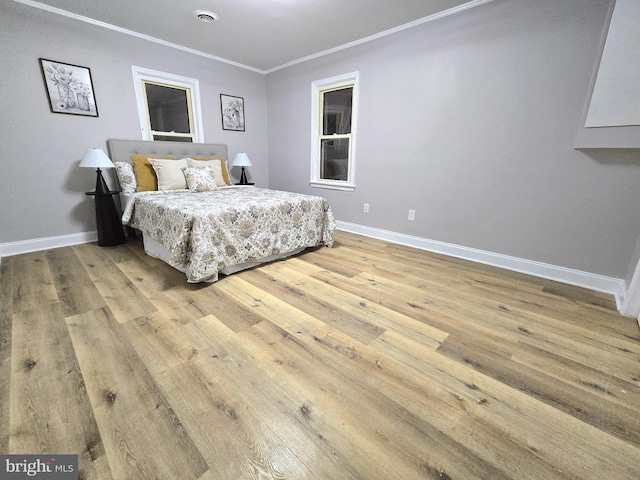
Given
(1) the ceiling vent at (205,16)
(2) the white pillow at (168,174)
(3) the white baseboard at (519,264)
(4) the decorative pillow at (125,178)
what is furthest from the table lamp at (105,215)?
(3) the white baseboard at (519,264)

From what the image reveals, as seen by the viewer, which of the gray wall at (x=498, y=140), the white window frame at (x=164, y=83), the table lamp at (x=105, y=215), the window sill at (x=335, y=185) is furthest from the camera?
the window sill at (x=335, y=185)

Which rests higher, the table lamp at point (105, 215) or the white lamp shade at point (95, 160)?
the white lamp shade at point (95, 160)

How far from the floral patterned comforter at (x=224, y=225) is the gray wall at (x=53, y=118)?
0.80 meters

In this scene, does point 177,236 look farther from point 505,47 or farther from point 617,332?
point 505,47

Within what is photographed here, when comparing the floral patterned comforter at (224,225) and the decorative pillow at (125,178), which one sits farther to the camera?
the decorative pillow at (125,178)

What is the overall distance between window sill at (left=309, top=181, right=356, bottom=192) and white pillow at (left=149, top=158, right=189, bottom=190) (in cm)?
180

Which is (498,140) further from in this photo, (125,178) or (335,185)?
(125,178)

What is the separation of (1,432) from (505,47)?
380 centimetres

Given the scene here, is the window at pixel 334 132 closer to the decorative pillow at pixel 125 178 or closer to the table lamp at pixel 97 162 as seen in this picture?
the decorative pillow at pixel 125 178

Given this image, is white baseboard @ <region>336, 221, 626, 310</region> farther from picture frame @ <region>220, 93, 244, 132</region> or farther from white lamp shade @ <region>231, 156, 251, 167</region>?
picture frame @ <region>220, 93, 244, 132</region>

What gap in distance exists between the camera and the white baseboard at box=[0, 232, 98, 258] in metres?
2.70

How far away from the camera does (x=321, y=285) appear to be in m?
2.19

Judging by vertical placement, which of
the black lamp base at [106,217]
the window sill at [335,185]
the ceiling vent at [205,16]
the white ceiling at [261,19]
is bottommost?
the black lamp base at [106,217]

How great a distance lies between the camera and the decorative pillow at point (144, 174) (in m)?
3.09
